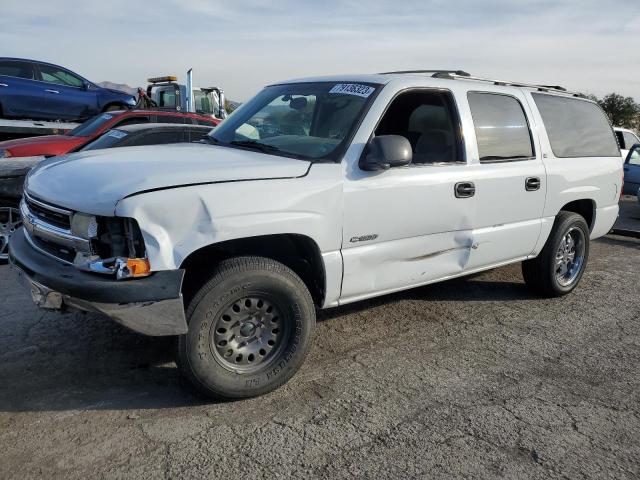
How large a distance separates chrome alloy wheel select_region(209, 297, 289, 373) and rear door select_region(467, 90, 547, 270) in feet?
5.77

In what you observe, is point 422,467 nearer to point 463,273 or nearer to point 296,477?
point 296,477

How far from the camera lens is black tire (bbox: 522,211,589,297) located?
5.08 meters

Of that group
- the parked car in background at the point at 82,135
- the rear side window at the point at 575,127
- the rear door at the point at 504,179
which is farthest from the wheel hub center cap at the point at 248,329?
the parked car in background at the point at 82,135

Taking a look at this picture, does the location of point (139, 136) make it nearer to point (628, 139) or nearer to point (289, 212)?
point (289, 212)

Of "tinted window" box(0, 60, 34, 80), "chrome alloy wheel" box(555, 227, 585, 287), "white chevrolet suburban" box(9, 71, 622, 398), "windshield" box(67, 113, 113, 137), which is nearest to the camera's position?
"white chevrolet suburban" box(9, 71, 622, 398)

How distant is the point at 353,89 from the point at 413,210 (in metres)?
0.94

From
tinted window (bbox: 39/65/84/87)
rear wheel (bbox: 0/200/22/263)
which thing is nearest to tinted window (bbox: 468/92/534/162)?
rear wheel (bbox: 0/200/22/263)

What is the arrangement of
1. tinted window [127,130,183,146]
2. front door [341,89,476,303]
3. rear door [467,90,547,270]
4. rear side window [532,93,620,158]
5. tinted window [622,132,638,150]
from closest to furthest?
front door [341,89,476,303] < rear door [467,90,547,270] < rear side window [532,93,620,158] < tinted window [127,130,183,146] < tinted window [622,132,638,150]

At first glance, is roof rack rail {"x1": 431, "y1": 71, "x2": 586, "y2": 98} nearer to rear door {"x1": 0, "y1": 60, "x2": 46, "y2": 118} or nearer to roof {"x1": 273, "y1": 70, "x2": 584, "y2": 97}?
roof {"x1": 273, "y1": 70, "x2": 584, "y2": 97}

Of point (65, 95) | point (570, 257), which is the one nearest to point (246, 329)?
point (570, 257)

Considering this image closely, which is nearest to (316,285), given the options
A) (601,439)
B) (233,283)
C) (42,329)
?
(233,283)

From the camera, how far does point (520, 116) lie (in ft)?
15.5

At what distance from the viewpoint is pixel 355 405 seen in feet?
10.6

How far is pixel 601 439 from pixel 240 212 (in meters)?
2.28
